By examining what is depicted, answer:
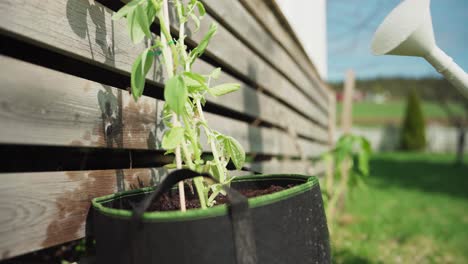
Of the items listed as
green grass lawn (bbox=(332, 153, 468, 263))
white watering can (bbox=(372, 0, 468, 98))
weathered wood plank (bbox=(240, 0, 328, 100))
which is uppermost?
weathered wood plank (bbox=(240, 0, 328, 100))

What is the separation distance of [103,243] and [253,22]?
75.3 inches

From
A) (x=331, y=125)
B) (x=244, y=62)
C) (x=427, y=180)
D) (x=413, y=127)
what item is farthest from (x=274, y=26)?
(x=413, y=127)

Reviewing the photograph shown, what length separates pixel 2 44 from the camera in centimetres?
87

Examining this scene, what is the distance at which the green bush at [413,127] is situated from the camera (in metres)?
18.5

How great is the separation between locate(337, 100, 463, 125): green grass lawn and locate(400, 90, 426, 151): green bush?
673cm

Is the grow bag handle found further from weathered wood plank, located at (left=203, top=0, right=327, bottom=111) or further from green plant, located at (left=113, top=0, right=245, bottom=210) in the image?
weathered wood plank, located at (left=203, top=0, right=327, bottom=111)

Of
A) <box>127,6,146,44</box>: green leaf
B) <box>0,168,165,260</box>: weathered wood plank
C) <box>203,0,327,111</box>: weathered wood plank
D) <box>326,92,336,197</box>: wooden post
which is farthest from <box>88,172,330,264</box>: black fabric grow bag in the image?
<box>326,92,336,197</box>: wooden post

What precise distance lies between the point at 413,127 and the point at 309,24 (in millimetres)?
16712

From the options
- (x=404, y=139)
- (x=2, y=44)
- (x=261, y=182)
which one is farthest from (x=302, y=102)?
(x=404, y=139)

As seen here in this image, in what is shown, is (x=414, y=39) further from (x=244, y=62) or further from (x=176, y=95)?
(x=244, y=62)

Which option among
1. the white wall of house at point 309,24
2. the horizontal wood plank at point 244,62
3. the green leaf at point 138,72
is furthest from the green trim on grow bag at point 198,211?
the white wall of house at point 309,24

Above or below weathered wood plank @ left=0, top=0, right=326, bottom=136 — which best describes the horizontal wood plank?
above

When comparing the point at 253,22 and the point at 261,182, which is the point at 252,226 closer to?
the point at 261,182

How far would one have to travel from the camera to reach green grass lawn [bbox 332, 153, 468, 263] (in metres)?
3.01
